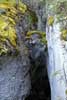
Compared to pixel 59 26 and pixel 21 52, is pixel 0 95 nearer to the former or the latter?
pixel 21 52

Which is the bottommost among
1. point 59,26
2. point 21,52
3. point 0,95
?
point 0,95

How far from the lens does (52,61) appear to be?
14.2 feet

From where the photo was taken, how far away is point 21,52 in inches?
180

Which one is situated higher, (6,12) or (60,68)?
(6,12)

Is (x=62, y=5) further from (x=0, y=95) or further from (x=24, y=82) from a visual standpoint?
(x=0, y=95)

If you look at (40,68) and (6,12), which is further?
(40,68)

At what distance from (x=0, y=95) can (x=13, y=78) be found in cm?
34

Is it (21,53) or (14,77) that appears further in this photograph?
(21,53)

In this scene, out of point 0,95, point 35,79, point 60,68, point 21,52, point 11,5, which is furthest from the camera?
point 35,79

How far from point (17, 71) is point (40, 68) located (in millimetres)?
975

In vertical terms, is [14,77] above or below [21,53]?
below

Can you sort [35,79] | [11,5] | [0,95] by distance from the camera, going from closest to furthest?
1. [0,95]
2. [11,5]
3. [35,79]

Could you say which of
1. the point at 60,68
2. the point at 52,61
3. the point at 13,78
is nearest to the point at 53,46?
the point at 52,61

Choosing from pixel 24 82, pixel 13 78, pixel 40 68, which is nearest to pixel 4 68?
pixel 13 78
